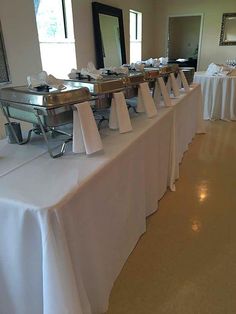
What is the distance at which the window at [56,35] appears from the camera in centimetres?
234

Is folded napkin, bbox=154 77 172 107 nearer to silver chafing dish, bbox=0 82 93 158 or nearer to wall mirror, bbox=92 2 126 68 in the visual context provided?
silver chafing dish, bbox=0 82 93 158

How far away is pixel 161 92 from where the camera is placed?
64.0 inches

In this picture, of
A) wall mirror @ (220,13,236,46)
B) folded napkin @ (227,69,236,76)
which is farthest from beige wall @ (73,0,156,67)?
wall mirror @ (220,13,236,46)

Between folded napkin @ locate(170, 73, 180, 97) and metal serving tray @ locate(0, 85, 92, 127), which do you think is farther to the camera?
folded napkin @ locate(170, 73, 180, 97)

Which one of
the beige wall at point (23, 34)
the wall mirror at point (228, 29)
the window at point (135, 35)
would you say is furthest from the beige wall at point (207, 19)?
the beige wall at point (23, 34)

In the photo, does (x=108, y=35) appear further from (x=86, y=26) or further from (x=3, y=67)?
(x=3, y=67)

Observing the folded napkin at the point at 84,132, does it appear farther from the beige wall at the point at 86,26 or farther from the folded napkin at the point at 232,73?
the folded napkin at the point at 232,73

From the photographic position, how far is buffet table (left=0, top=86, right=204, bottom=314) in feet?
2.09

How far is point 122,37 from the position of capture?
11.9 ft

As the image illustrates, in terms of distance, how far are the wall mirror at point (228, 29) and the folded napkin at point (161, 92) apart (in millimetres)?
4029

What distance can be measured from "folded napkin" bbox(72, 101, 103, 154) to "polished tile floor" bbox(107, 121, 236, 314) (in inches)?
24.5

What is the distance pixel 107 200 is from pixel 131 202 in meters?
0.25

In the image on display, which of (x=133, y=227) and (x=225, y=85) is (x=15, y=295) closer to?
(x=133, y=227)

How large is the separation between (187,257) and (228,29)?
4.92m
